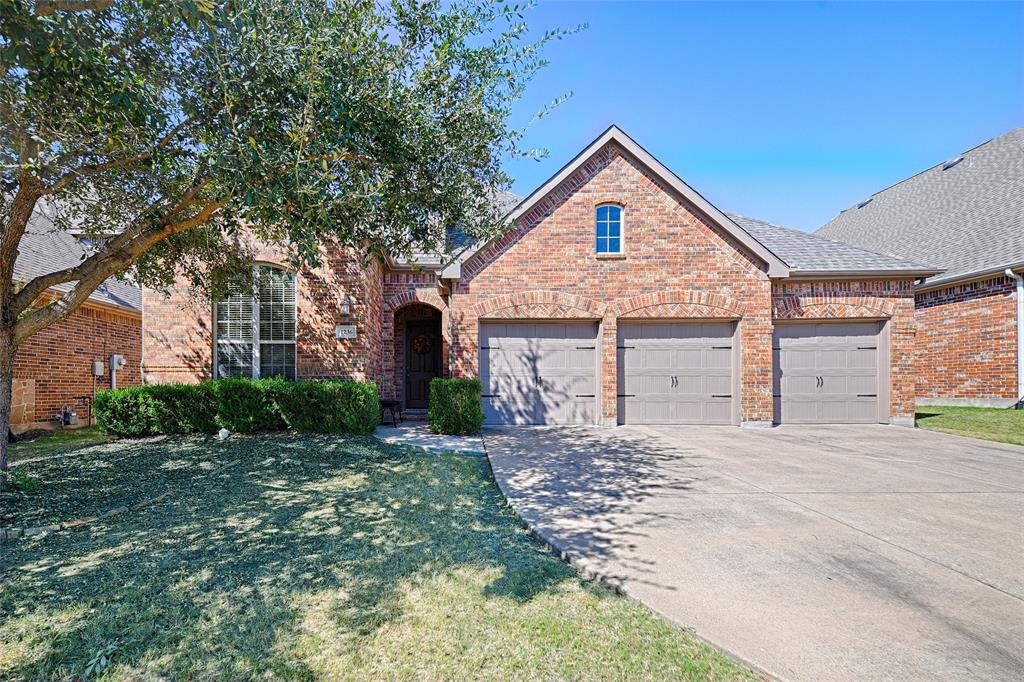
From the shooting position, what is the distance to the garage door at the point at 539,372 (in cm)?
1011

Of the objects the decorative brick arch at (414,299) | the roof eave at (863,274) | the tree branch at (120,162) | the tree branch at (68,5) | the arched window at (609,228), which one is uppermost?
the tree branch at (68,5)

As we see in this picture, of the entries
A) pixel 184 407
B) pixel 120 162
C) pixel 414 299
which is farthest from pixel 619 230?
pixel 184 407

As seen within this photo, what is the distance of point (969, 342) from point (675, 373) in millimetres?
8612

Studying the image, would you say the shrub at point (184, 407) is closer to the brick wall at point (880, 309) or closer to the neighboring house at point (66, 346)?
the neighboring house at point (66, 346)

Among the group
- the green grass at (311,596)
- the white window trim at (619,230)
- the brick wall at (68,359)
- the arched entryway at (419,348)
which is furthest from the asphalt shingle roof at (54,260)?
the white window trim at (619,230)

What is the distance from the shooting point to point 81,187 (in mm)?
5918

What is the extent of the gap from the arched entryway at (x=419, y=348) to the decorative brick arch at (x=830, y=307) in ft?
27.1

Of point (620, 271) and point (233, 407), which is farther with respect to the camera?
point (620, 271)

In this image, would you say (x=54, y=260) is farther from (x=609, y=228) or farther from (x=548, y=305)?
(x=609, y=228)

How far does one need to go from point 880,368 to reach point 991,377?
13.2 ft

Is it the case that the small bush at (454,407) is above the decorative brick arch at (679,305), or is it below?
below

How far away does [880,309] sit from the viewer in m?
10.1

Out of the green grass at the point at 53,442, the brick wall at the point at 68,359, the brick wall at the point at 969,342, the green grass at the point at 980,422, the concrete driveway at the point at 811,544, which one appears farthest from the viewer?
the brick wall at the point at 969,342

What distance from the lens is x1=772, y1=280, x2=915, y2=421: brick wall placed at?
33.0 feet
